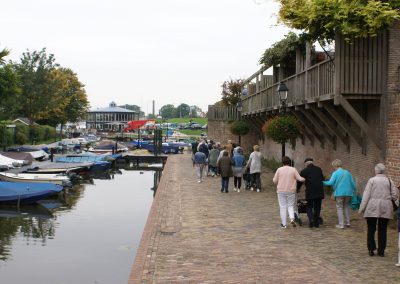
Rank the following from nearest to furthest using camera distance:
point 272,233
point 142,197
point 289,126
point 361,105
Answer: point 272,233 < point 361,105 < point 289,126 < point 142,197

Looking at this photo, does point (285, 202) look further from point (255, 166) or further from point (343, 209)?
point (255, 166)

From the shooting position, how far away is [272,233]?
37.6 feet

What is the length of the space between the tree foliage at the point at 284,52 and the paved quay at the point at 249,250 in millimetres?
9254

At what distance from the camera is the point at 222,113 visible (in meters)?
41.1

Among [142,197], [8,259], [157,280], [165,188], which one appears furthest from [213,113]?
[157,280]

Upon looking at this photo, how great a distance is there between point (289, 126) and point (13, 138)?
44.5 m

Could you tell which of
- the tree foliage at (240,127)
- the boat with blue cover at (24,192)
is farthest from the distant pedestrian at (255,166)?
the tree foliage at (240,127)

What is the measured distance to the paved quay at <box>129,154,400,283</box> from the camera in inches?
315

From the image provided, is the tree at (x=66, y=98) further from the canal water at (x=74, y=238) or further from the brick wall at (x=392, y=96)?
the brick wall at (x=392, y=96)

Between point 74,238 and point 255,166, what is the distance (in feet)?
20.9

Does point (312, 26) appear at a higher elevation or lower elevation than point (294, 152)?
higher

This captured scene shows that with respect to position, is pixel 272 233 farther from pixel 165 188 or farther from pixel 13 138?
pixel 13 138

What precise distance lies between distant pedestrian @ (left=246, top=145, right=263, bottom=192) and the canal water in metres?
4.19

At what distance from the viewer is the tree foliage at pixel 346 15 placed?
1273 centimetres
